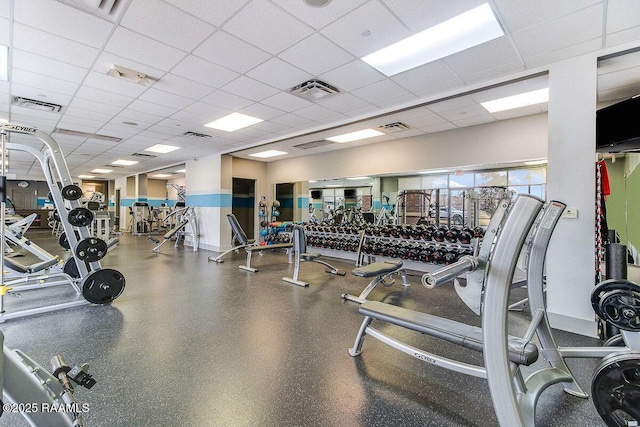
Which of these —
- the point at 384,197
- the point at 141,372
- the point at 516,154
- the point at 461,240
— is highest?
the point at 516,154

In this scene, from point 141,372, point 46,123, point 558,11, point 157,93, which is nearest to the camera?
point 141,372

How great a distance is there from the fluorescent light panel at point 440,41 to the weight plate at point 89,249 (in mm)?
3621

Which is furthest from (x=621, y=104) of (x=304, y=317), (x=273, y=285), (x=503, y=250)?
(x=273, y=285)

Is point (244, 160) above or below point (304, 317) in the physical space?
above

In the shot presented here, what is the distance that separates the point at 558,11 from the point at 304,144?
5.10 meters

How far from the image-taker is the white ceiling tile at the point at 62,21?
2334 millimetres

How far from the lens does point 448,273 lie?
48.3 inches

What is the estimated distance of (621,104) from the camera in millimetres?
3221

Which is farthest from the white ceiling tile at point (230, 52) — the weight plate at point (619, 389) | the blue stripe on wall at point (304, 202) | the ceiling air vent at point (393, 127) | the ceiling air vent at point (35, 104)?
the blue stripe on wall at point (304, 202)

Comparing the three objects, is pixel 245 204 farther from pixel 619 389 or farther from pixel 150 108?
pixel 619 389

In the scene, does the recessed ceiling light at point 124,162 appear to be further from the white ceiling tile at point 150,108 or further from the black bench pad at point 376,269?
the black bench pad at point 376,269

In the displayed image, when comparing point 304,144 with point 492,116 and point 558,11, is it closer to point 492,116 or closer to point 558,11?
point 492,116

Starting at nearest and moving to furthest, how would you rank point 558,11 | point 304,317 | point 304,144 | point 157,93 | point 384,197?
1. point 558,11
2. point 304,317
3. point 157,93
4. point 304,144
5. point 384,197

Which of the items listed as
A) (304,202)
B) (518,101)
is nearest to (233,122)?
(304,202)
